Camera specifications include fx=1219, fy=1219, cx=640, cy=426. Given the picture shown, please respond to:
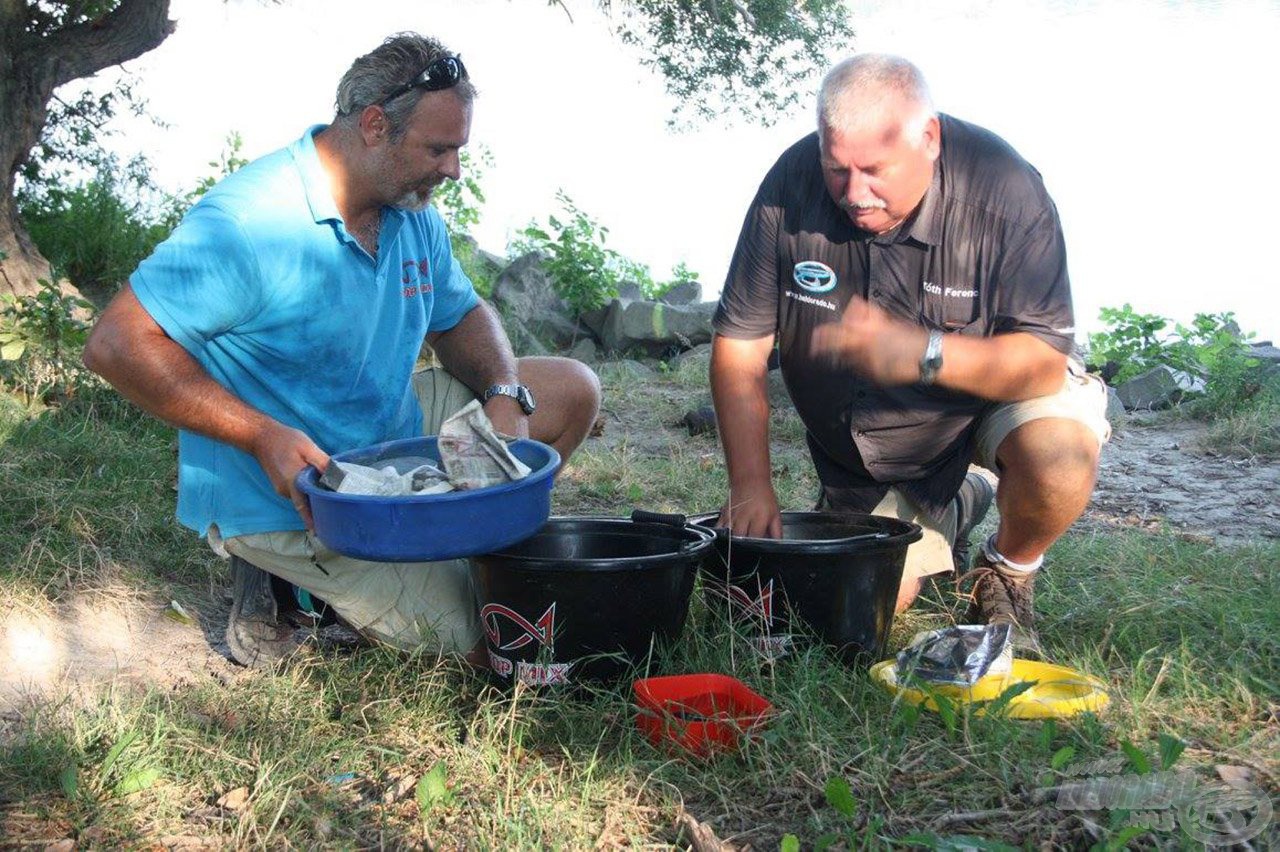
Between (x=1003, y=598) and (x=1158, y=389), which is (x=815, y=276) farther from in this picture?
(x=1158, y=389)

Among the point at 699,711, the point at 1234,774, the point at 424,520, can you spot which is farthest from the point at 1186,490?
the point at 424,520

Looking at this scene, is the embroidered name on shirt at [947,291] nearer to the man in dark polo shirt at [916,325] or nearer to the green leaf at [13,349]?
the man in dark polo shirt at [916,325]

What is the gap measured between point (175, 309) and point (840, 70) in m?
1.72

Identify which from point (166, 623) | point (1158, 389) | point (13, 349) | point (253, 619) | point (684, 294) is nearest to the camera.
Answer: point (253, 619)

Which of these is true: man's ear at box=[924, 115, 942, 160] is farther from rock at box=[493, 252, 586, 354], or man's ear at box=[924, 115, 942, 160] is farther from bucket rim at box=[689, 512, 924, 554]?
rock at box=[493, 252, 586, 354]

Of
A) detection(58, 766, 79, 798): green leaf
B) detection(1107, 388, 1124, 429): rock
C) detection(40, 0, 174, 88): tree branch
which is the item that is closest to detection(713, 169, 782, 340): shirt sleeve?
detection(58, 766, 79, 798): green leaf

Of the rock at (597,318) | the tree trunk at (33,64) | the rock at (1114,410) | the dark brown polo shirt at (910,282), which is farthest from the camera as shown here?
the rock at (597,318)

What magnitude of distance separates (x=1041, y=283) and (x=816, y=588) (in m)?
0.99

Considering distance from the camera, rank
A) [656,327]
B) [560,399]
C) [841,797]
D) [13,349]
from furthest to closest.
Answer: [656,327] < [13,349] < [560,399] < [841,797]

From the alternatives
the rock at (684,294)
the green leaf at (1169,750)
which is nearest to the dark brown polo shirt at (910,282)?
the green leaf at (1169,750)

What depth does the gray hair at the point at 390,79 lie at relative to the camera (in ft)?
10.1

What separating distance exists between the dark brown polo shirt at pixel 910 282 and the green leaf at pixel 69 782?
6.33 ft

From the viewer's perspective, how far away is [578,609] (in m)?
2.75

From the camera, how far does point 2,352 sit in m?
4.97
